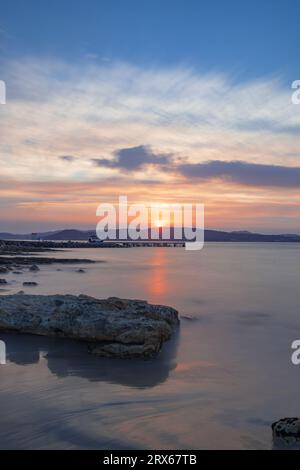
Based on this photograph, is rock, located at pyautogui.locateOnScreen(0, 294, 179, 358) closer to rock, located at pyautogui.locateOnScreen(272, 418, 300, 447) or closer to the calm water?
the calm water

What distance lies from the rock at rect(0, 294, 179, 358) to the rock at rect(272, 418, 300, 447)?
3718 mm

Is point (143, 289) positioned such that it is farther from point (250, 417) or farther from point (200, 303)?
point (250, 417)

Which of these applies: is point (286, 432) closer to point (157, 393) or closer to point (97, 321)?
point (157, 393)

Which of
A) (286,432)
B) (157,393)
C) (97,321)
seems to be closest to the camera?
(286,432)

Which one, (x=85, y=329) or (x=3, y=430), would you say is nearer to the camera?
(x=3, y=430)

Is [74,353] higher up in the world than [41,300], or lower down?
lower down

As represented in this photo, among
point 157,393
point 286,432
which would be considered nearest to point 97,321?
point 157,393

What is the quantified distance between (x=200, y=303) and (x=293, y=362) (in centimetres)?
877

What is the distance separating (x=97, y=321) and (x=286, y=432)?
525cm

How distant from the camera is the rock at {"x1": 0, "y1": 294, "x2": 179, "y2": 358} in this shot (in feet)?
29.8

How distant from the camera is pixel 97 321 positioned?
32.1ft

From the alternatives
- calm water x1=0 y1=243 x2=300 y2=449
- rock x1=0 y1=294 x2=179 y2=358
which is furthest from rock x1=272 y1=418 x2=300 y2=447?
rock x1=0 y1=294 x2=179 y2=358
